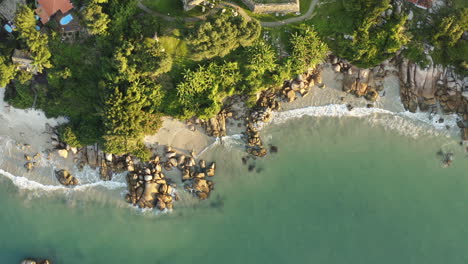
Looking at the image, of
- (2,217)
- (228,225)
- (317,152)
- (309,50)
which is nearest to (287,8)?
(309,50)

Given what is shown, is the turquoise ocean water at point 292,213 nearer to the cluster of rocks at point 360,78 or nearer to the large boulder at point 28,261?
the large boulder at point 28,261

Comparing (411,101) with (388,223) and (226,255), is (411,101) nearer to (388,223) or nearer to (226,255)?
(388,223)

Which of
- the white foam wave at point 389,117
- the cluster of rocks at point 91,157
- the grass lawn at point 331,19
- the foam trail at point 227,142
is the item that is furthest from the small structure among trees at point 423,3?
the cluster of rocks at point 91,157

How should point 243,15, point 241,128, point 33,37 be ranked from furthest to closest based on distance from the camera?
point 241,128
point 243,15
point 33,37

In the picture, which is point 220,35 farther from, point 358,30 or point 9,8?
point 9,8

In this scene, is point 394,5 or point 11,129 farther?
point 11,129

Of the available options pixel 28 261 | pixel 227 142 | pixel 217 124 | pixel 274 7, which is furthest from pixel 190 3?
pixel 28 261

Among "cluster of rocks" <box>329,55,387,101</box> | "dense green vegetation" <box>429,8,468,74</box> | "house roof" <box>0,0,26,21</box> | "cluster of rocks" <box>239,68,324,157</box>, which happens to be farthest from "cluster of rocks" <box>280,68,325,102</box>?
"house roof" <box>0,0,26,21</box>
